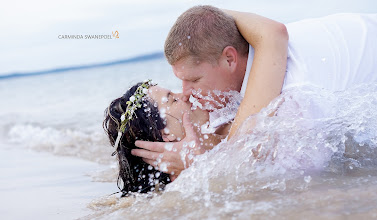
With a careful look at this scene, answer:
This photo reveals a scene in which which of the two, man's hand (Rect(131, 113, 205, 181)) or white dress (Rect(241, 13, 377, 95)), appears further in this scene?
man's hand (Rect(131, 113, 205, 181))

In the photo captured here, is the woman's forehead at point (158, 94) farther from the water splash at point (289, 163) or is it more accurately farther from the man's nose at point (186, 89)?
the water splash at point (289, 163)

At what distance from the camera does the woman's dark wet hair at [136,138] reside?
3.82m

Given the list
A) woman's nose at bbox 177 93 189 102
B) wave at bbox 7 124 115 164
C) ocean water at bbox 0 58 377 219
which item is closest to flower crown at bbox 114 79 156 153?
woman's nose at bbox 177 93 189 102

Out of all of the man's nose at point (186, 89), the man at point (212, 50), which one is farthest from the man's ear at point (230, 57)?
the man's nose at point (186, 89)

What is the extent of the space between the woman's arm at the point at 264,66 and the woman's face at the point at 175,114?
0.42m

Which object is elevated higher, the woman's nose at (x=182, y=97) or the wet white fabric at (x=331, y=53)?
the wet white fabric at (x=331, y=53)

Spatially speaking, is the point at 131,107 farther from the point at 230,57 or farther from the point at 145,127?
the point at 230,57

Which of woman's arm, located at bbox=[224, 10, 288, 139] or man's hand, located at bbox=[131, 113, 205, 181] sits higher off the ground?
woman's arm, located at bbox=[224, 10, 288, 139]

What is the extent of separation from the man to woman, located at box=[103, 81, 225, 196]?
0.10 metres

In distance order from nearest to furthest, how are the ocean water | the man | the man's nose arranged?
1. the ocean water
2. the man
3. the man's nose

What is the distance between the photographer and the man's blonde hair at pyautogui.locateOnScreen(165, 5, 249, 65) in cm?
369

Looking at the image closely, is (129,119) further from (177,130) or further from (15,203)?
(15,203)

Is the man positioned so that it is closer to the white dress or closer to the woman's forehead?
the white dress

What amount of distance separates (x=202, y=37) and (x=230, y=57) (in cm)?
26
